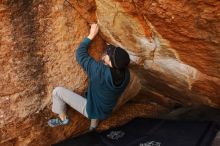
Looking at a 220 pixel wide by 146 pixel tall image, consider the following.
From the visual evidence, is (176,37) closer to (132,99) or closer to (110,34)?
(110,34)

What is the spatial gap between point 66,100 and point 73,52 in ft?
1.56

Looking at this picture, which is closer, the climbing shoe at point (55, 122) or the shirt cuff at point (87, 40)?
the shirt cuff at point (87, 40)

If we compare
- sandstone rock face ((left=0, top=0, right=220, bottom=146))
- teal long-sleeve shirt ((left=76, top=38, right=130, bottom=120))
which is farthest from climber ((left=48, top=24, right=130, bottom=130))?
sandstone rock face ((left=0, top=0, right=220, bottom=146))

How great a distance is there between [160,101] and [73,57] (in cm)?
131

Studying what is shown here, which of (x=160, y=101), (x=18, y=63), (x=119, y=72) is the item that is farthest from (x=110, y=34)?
(x=160, y=101)

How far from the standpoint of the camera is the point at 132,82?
14.6 feet

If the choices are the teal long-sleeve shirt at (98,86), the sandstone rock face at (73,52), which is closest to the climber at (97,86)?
the teal long-sleeve shirt at (98,86)

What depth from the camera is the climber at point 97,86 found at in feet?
11.6

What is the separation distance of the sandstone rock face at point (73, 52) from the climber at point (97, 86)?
131 mm

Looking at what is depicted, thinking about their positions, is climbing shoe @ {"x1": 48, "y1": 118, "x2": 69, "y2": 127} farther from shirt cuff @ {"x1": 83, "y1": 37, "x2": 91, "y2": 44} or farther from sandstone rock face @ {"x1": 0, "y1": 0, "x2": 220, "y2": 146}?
shirt cuff @ {"x1": 83, "y1": 37, "x2": 91, "y2": 44}

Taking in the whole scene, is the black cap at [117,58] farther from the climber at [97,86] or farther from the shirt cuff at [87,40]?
the shirt cuff at [87,40]

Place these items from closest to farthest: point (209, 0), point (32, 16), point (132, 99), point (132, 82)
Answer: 1. point (209, 0)
2. point (32, 16)
3. point (132, 82)
4. point (132, 99)

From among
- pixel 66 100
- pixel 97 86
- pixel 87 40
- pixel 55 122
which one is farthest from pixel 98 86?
pixel 55 122

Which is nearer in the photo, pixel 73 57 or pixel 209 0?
pixel 209 0
